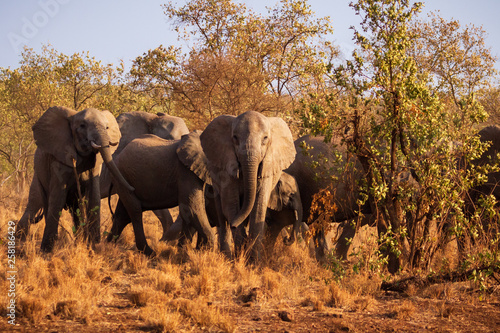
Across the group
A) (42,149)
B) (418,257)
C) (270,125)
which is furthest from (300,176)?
(42,149)

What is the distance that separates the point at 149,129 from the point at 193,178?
332 cm

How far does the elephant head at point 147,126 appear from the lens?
11.7 meters

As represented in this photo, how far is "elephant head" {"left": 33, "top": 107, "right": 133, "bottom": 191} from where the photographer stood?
28.7ft

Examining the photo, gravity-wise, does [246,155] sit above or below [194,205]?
above

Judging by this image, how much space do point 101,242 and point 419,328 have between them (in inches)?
181

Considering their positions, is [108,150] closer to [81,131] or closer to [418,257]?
[81,131]

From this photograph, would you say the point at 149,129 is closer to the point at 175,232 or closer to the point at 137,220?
the point at 175,232

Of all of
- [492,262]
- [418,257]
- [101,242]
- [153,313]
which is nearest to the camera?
[153,313]

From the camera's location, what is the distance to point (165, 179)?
30.6ft

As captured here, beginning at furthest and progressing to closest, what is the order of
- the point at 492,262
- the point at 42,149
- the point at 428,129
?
the point at 42,149 → the point at 428,129 → the point at 492,262

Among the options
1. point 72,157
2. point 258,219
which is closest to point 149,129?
point 72,157

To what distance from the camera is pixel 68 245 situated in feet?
26.8

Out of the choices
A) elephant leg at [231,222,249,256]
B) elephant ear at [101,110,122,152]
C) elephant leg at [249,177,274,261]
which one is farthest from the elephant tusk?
elephant leg at [249,177,274,261]

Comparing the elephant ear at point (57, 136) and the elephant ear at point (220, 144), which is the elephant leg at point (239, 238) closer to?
the elephant ear at point (220, 144)
